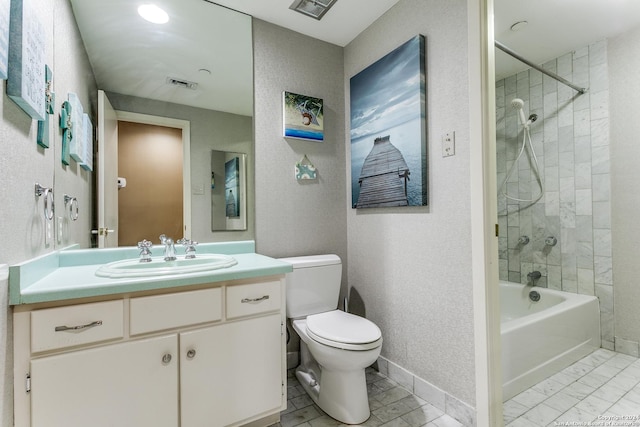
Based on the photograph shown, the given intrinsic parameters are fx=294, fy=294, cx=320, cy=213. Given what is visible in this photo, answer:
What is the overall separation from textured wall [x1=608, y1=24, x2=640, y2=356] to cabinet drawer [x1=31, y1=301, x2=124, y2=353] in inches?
121

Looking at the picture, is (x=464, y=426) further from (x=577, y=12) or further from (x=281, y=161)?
(x=577, y=12)

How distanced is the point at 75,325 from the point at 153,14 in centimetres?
162

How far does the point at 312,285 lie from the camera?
184 cm

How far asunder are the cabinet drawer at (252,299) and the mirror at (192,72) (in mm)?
589

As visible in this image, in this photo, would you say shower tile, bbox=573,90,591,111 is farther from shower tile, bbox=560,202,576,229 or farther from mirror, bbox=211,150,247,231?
mirror, bbox=211,150,247,231

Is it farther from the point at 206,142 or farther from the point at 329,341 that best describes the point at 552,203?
the point at 206,142

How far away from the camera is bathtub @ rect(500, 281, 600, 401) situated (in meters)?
1.66

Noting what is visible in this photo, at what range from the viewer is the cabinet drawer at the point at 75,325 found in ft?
3.05

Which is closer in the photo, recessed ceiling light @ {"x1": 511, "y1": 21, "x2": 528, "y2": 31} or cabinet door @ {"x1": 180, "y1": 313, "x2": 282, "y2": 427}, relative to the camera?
cabinet door @ {"x1": 180, "y1": 313, "x2": 282, "y2": 427}

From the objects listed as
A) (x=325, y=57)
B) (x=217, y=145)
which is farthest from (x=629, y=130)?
(x=217, y=145)

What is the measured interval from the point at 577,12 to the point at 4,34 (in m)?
2.84

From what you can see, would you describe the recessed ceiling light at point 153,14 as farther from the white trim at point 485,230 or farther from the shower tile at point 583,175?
the shower tile at point 583,175

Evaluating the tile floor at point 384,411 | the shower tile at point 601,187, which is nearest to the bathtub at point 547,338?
the tile floor at point 384,411

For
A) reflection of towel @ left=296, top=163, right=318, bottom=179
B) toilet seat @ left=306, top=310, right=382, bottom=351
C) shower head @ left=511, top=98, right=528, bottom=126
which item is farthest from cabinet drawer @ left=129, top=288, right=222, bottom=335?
shower head @ left=511, top=98, right=528, bottom=126
